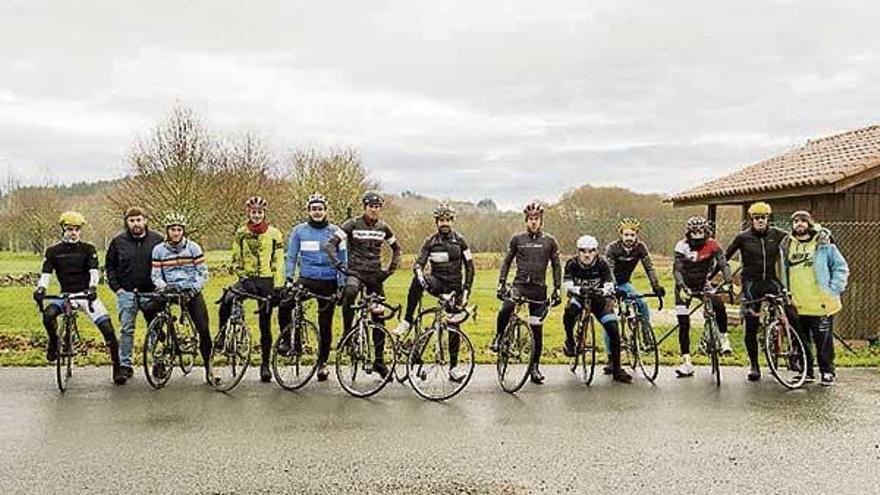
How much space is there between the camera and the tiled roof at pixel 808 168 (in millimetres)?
12219

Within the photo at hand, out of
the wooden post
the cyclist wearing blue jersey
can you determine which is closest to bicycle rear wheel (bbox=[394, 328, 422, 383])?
the cyclist wearing blue jersey

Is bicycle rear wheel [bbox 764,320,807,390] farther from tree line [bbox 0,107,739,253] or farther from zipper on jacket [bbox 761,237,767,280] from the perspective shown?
tree line [bbox 0,107,739,253]

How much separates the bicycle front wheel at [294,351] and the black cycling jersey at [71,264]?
2.03m

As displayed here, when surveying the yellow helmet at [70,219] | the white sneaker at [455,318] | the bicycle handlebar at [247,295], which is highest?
the yellow helmet at [70,219]

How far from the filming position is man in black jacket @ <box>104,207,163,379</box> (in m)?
8.29

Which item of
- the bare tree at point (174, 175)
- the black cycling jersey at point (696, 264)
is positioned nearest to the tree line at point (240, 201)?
the bare tree at point (174, 175)

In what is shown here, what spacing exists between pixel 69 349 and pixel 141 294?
855 mm

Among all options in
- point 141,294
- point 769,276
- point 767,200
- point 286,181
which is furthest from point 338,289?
point 286,181

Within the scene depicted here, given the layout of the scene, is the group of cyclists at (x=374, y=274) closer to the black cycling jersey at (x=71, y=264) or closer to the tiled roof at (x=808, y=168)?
the black cycling jersey at (x=71, y=264)

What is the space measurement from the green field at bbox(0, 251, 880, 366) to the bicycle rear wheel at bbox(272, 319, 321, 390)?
45.7 inches

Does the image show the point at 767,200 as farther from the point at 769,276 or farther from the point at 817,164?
the point at 769,276

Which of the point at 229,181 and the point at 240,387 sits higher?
the point at 229,181

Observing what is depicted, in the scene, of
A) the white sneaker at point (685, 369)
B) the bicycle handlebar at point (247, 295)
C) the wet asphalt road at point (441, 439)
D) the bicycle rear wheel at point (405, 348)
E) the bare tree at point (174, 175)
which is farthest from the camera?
the bare tree at point (174, 175)

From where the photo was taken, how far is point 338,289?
8.25 meters
